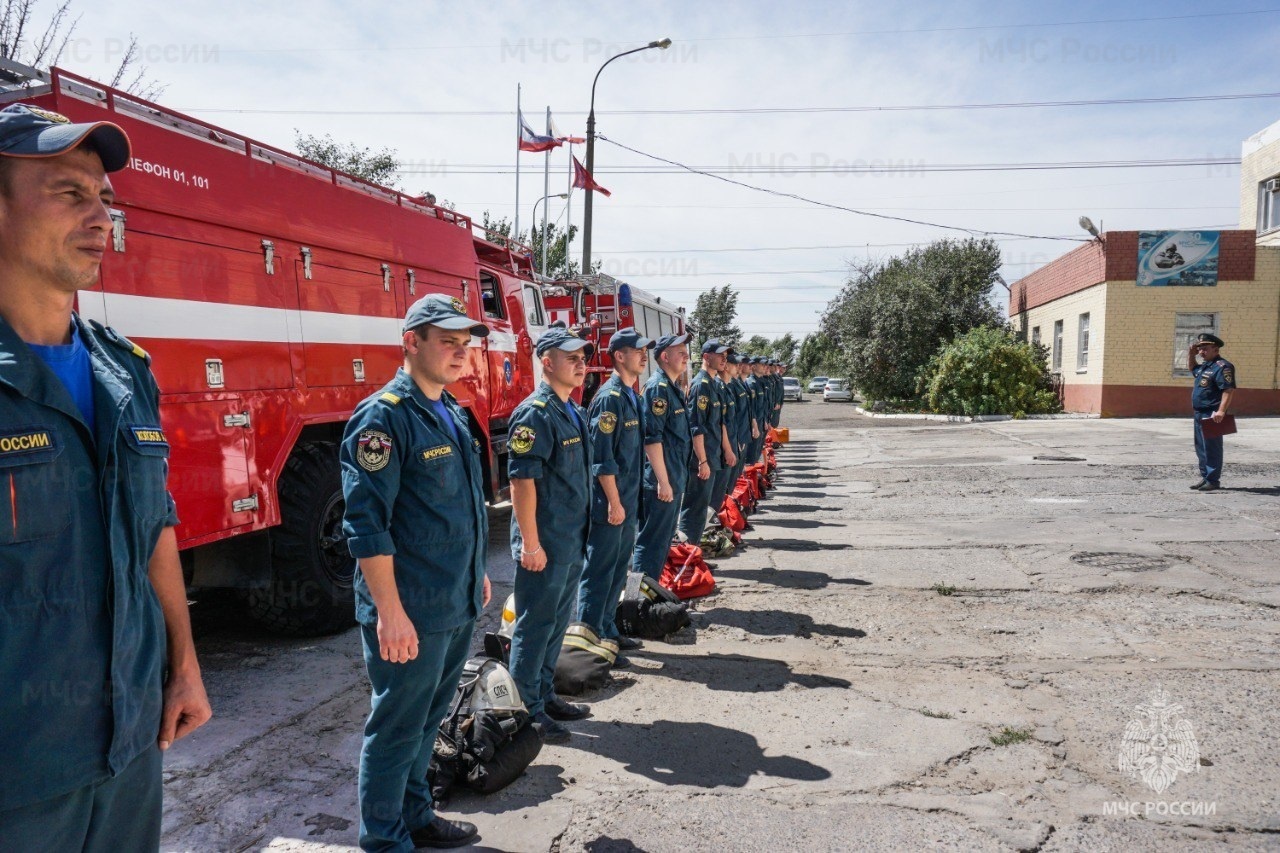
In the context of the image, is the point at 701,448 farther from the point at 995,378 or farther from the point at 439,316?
the point at 995,378

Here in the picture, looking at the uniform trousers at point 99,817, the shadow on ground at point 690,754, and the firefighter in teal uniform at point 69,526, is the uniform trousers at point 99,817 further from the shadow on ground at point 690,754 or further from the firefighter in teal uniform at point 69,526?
the shadow on ground at point 690,754

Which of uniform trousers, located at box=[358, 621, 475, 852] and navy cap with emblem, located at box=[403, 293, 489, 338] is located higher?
navy cap with emblem, located at box=[403, 293, 489, 338]

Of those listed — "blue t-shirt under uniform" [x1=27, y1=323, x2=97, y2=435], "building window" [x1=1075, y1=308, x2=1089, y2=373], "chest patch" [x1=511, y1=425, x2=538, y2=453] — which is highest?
"building window" [x1=1075, y1=308, x2=1089, y2=373]

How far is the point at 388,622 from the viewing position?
8.96 feet

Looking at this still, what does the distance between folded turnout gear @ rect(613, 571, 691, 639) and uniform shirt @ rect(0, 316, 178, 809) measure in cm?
405

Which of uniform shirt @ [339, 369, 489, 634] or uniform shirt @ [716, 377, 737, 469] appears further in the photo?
uniform shirt @ [716, 377, 737, 469]

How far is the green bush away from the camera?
90.7 feet

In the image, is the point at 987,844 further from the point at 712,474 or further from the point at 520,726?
the point at 712,474

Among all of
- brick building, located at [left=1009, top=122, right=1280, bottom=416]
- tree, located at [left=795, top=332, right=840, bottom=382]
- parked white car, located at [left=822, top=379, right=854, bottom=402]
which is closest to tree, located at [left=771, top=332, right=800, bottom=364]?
tree, located at [left=795, top=332, right=840, bottom=382]

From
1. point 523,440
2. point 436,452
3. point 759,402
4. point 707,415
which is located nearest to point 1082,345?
point 759,402

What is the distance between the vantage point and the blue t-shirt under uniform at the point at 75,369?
1.66 meters

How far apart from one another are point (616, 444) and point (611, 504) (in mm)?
505

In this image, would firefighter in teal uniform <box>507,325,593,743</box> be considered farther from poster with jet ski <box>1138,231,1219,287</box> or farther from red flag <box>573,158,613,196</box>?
poster with jet ski <box>1138,231,1219,287</box>

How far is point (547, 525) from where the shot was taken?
415cm
